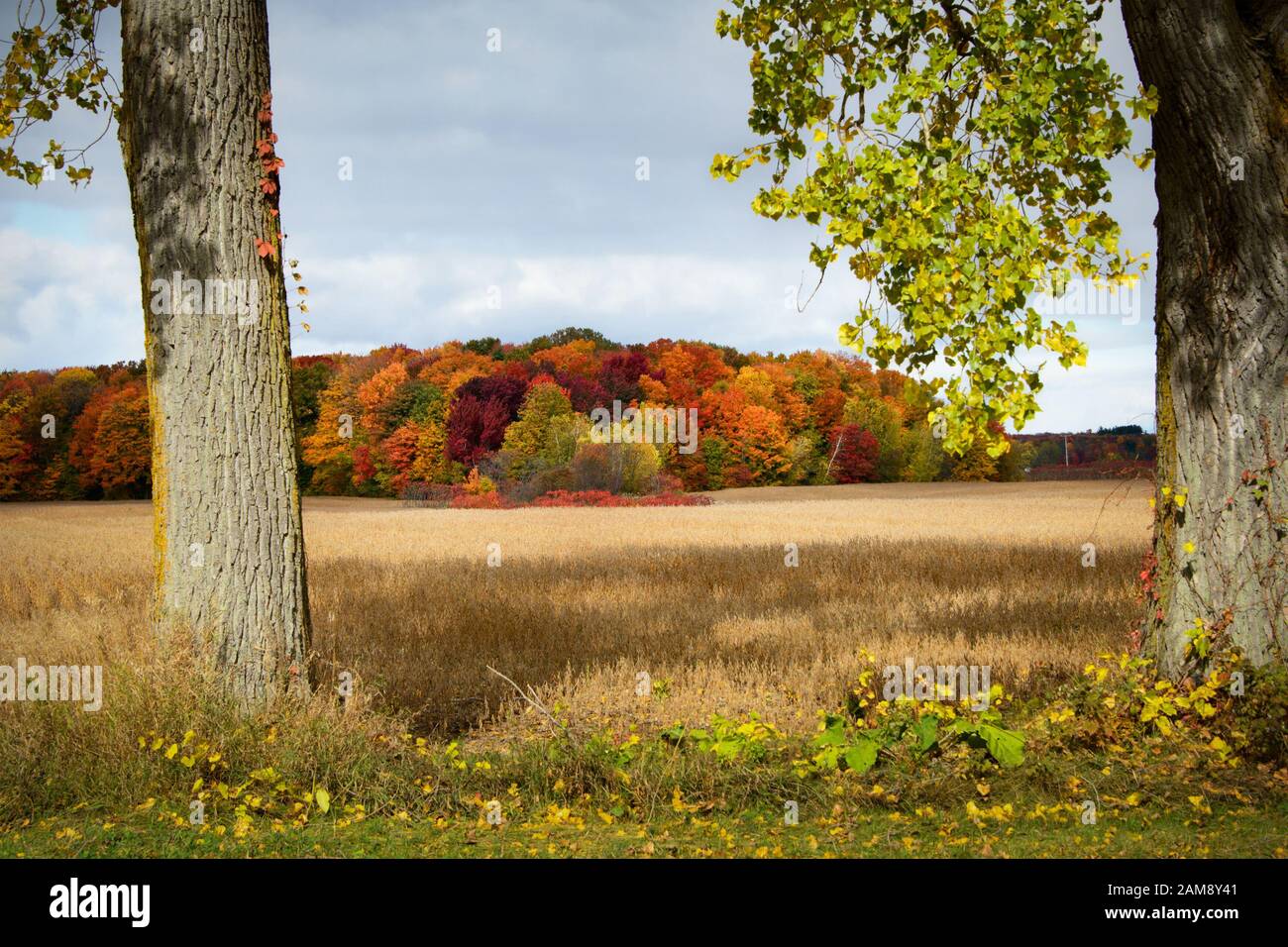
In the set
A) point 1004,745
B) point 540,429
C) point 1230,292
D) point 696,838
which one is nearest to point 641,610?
point 1004,745

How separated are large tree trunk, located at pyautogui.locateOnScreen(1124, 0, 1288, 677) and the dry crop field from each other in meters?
1.92

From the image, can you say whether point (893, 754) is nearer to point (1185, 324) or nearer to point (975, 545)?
point (1185, 324)

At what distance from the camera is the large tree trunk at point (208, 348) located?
654cm

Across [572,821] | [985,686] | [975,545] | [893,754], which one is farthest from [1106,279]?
[975,545]

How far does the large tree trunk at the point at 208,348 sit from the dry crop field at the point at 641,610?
65 cm

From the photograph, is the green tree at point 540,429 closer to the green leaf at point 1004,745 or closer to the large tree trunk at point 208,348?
the large tree trunk at point 208,348

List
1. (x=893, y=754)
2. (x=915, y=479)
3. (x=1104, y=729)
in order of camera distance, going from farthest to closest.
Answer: (x=915, y=479)
(x=1104, y=729)
(x=893, y=754)

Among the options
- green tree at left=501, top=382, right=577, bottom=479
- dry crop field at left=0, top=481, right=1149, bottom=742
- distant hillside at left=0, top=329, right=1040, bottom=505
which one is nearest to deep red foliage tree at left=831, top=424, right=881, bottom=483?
distant hillside at left=0, top=329, right=1040, bottom=505

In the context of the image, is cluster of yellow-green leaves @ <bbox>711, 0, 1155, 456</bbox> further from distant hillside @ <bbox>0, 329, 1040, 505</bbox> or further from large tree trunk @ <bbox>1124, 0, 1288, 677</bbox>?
distant hillside @ <bbox>0, 329, 1040, 505</bbox>

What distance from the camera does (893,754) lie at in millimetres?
6355

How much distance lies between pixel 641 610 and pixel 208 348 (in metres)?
7.57

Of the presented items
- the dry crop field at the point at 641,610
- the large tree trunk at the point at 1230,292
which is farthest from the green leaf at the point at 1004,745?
the large tree trunk at the point at 1230,292

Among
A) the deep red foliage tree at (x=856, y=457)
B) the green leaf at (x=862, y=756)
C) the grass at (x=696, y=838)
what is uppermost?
the deep red foliage tree at (x=856, y=457)

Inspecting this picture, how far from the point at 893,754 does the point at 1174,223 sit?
4735mm
